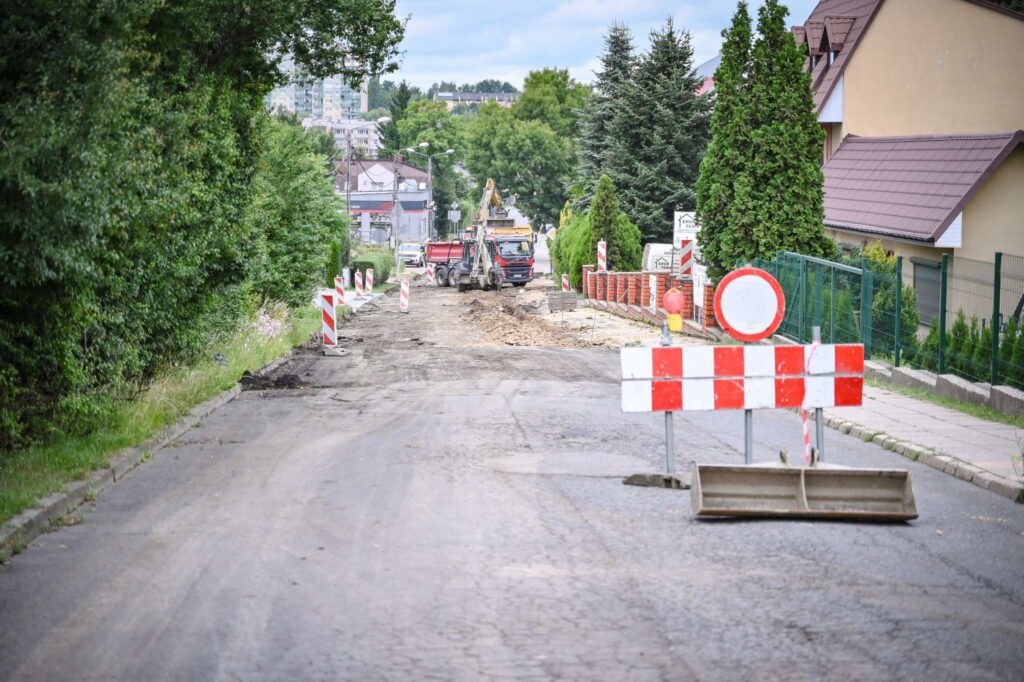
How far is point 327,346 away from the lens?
26.6 meters

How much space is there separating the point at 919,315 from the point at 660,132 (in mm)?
36239

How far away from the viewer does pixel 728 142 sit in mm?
27891

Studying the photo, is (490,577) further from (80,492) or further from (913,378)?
(913,378)

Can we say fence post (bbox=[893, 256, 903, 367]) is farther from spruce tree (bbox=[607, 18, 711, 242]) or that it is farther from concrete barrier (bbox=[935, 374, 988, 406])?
spruce tree (bbox=[607, 18, 711, 242])

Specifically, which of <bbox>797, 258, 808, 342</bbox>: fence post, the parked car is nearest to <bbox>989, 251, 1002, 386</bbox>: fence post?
<bbox>797, 258, 808, 342</bbox>: fence post

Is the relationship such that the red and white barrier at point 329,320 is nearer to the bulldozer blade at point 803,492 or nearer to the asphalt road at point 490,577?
the asphalt road at point 490,577

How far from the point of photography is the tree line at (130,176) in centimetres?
927

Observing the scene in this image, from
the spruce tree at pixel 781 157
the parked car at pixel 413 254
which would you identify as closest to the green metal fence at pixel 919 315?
the spruce tree at pixel 781 157

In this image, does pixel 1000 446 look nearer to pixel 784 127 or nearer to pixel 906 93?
pixel 784 127

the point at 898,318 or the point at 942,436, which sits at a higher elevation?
the point at 898,318

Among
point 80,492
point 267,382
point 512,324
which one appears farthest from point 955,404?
point 512,324

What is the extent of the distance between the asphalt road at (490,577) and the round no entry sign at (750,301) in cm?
150

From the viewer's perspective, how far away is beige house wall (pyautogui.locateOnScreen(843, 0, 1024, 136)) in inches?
1330

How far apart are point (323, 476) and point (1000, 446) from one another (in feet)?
22.1
